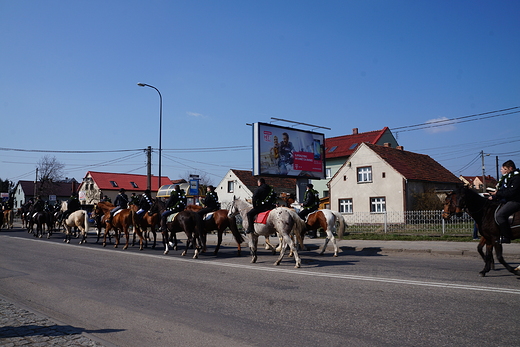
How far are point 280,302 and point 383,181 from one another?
32389 mm

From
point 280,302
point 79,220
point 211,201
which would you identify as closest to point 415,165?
point 211,201

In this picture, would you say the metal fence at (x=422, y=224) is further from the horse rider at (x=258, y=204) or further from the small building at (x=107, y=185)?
the small building at (x=107, y=185)

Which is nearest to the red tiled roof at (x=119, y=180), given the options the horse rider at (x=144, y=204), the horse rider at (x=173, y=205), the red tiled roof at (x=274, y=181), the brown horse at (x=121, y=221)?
the red tiled roof at (x=274, y=181)

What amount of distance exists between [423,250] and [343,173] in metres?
27.3

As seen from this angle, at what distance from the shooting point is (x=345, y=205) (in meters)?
40.8

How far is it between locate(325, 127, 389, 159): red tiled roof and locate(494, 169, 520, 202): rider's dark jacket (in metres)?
43.8

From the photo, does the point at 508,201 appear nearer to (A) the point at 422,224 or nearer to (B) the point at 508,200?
(B) the point at 508,200

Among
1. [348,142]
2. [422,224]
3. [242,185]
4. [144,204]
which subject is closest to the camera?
[144,204]

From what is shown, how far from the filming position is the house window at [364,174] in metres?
38.9

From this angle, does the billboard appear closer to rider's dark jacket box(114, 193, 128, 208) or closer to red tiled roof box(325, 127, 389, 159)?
rider's dark jacket box(114, 193, 128, 208)

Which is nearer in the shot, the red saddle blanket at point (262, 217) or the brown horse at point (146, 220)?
the red saddle blanket at point (262, 217)

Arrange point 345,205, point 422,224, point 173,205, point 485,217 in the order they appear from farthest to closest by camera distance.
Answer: point 345,205, point 422,224, point 173,205, point 485,217

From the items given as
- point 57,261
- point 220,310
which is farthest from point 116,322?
point 57,261

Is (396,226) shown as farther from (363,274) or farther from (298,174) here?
(363,274)
